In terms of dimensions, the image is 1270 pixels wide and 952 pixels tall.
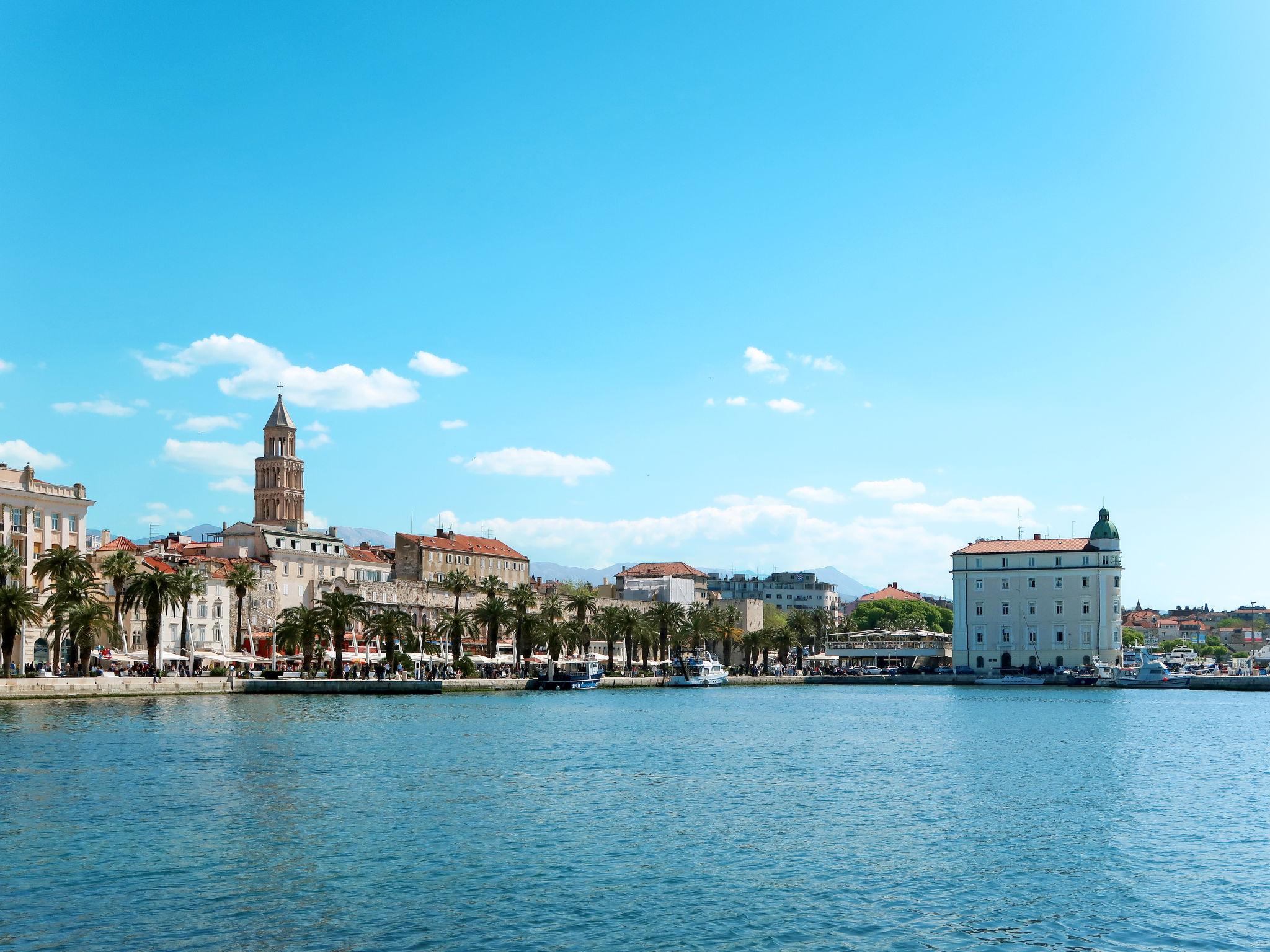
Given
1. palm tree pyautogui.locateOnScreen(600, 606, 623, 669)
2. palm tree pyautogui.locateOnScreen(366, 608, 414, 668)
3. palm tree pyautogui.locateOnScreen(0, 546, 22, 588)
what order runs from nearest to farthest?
palm tree pyautogui.locateOnScreen(0, 546, 22, 588) → palm tree pyautogui.locateOnScreen(366, 608, 414, 668) → palm tree pyautogui.locateOnScreen(600, 606, 623, 669)

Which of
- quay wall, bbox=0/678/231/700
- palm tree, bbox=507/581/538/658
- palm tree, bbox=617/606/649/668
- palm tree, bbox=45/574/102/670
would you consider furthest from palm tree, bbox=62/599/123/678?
palm tree, bbox=617/606/649/668

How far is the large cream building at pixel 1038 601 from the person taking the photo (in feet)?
522

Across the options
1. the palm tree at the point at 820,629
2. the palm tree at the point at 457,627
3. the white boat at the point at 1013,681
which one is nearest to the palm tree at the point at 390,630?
the palm tree at the point at 457,627

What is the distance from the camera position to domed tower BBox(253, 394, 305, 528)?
547ft

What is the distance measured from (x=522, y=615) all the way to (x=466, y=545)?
169 ft

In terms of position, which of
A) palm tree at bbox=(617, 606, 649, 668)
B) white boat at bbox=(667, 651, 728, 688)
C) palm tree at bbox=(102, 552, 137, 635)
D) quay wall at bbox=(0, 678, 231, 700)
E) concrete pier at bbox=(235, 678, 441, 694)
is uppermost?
palm tree at bbox=(102, 552, 137, 635)

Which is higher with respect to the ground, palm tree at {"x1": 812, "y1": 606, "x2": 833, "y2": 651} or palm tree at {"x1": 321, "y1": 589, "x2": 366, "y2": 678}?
palm tree at {"x1": 321, "y1": 589, "x2": 366, "y2": 678}

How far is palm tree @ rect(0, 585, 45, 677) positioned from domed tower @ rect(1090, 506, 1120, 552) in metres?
124

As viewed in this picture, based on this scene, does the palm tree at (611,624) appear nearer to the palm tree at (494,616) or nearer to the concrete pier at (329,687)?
the palm tree at (494,616)

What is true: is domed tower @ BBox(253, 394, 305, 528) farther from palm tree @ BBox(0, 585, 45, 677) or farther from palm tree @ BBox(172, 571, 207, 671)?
palm tree @ BBox(0, 585, 45, 677)

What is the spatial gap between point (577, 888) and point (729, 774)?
22088 millimetres

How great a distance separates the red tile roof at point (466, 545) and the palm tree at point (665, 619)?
29.2 metres

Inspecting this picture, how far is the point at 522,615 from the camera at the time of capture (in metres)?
123

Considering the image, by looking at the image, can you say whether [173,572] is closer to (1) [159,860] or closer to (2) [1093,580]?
(1) [159,860]
